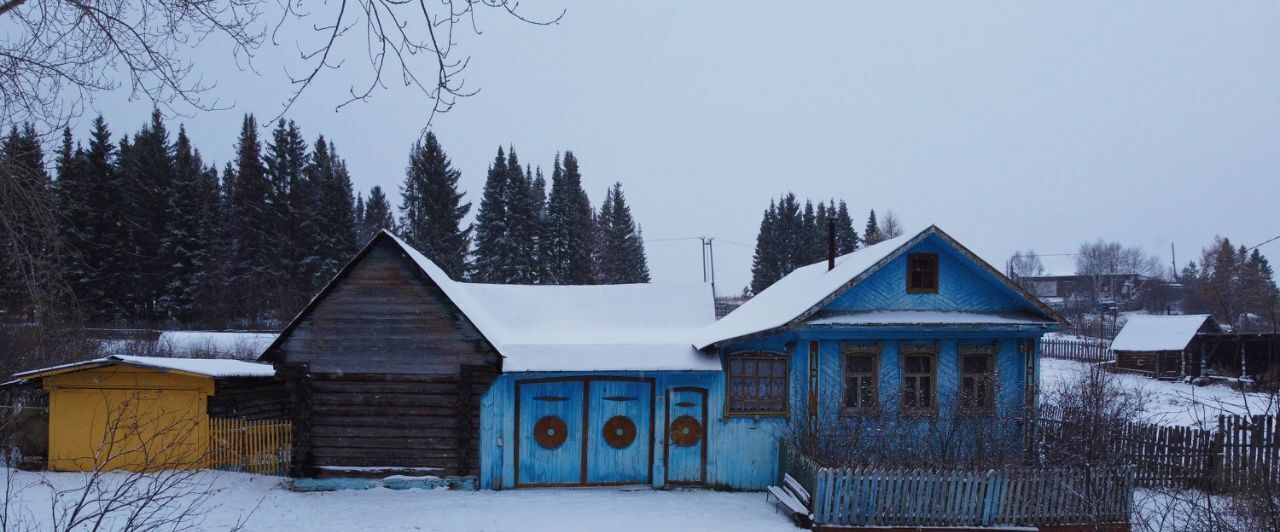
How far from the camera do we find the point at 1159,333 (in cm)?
3800

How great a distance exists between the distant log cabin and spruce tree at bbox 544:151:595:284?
117 ft

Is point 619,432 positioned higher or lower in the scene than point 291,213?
lower

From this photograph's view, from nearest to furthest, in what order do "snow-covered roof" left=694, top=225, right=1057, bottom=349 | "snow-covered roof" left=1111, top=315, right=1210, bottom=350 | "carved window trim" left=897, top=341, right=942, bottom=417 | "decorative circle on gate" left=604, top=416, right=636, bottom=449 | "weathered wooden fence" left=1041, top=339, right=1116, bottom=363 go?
"snow-covered roof" left=694, top=225, right=1057, bottom=349, "carved window trim" left=897, top=341, right=942, bottom=417, "decorative circle on gate" left=604, top=416, right=636, bottom=449, "snow-covered roof" left=1111, top=315, right=1210, bottom=350, "weathered wooden fence" left=1041, top=339, right=1116, bottom=363

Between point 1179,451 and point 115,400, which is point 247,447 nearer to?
point 115,400

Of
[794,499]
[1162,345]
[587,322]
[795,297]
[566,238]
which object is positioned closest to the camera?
[794,499]

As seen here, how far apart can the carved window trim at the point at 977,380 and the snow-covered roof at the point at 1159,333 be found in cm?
2659

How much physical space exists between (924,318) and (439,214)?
39.8 meters

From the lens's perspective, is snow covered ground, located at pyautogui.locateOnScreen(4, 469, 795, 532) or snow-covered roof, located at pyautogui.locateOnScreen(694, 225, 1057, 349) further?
snow-covered roof, located at pyautogui.locateOnScreen(694, 225, 1057, 349)

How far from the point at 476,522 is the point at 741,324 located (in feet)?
25.0

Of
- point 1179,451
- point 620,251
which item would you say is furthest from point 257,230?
point 1179,451

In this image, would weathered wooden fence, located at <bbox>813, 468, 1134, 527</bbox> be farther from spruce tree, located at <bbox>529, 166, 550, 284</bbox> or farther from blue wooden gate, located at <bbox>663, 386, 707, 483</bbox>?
spruce tree, located at <bbox>529, 166, 550, 284</bbox>

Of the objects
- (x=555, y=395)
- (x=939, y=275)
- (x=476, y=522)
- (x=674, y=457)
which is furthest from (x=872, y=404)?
(x=476, y=522)

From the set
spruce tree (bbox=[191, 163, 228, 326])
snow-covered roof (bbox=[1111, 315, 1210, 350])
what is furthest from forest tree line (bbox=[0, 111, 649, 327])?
snow-covered roof (bbox=[1111, 315, 1210, 350])

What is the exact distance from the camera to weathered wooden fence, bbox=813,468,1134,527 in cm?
1238
